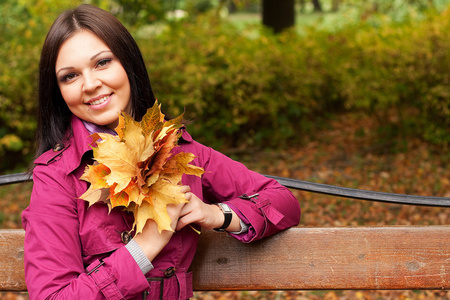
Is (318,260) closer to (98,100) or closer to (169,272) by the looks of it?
(169,272)

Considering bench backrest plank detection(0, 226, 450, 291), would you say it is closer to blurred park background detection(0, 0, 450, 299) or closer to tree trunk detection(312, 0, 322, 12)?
blurred park background detection(0, 0, 450, 299)

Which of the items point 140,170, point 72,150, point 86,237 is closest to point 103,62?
point 72,150

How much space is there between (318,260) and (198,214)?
2.05 feet

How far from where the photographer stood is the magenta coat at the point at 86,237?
4.63 ft

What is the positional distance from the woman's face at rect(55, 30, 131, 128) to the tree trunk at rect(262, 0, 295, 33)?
7.45 m

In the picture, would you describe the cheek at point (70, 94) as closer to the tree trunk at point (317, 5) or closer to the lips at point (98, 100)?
the lips at point (98, 100)

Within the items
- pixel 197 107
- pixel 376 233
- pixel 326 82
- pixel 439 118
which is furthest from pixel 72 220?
pixel 326 82

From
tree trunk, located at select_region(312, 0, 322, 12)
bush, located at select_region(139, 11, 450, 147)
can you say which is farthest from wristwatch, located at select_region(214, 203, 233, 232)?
tree trunk, located at select_region(312, 0, 322, 12)

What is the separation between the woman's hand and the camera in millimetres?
1521

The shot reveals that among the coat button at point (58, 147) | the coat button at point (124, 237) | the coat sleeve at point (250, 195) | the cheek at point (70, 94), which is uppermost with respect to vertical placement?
the cheek at point (70, 94)

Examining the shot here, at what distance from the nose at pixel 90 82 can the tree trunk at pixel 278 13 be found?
24.6ft

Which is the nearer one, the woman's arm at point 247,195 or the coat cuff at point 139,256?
the coat cuff at point 139,256

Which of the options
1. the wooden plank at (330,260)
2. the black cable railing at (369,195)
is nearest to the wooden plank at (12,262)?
the black cable railing at (369,195)

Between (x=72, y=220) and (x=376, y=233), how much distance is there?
1.15m
